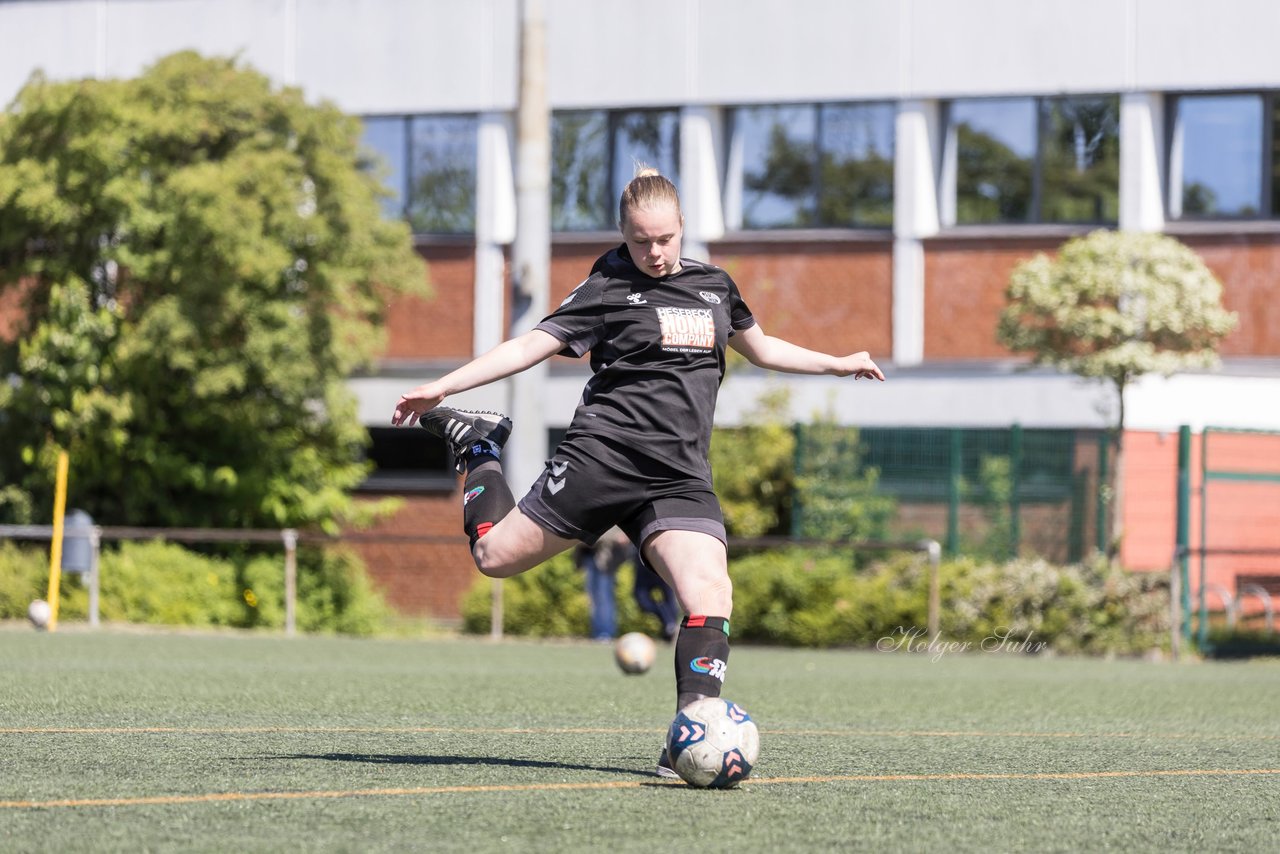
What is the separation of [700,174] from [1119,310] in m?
7.36

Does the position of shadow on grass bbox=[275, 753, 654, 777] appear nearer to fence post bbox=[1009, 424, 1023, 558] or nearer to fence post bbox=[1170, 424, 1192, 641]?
fence post bbox=[1170, 424, 1192, 641]

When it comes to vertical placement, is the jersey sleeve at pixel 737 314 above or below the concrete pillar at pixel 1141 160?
below

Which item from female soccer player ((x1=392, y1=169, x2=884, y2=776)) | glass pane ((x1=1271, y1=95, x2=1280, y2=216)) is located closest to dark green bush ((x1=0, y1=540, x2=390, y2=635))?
glass pane ((x1=1271, y1=95, x2=1280, y2=216))

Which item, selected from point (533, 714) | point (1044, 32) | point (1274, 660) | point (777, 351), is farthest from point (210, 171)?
point (777, 351)

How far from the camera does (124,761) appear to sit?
670cm

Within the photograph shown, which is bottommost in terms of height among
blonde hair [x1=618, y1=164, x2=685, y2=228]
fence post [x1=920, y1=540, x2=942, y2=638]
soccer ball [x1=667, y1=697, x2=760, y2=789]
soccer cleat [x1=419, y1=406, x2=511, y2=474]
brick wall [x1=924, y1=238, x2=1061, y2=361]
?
fence post [x1=920, y1=540, x2=942, y2=638]

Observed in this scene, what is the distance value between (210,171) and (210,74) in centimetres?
174

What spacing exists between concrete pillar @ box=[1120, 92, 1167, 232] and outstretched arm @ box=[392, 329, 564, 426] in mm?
19397

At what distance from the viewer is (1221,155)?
25172 millimetres

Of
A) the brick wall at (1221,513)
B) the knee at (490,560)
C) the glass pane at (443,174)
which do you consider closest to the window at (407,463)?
the glass pane at (443,174)

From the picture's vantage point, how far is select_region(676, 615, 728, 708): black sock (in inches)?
257

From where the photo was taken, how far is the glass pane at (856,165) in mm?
26266

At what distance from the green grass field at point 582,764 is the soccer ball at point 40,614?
5965 mm

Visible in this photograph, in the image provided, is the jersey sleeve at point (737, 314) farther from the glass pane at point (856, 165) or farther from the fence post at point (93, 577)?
the glass pane at point (856, 165)
